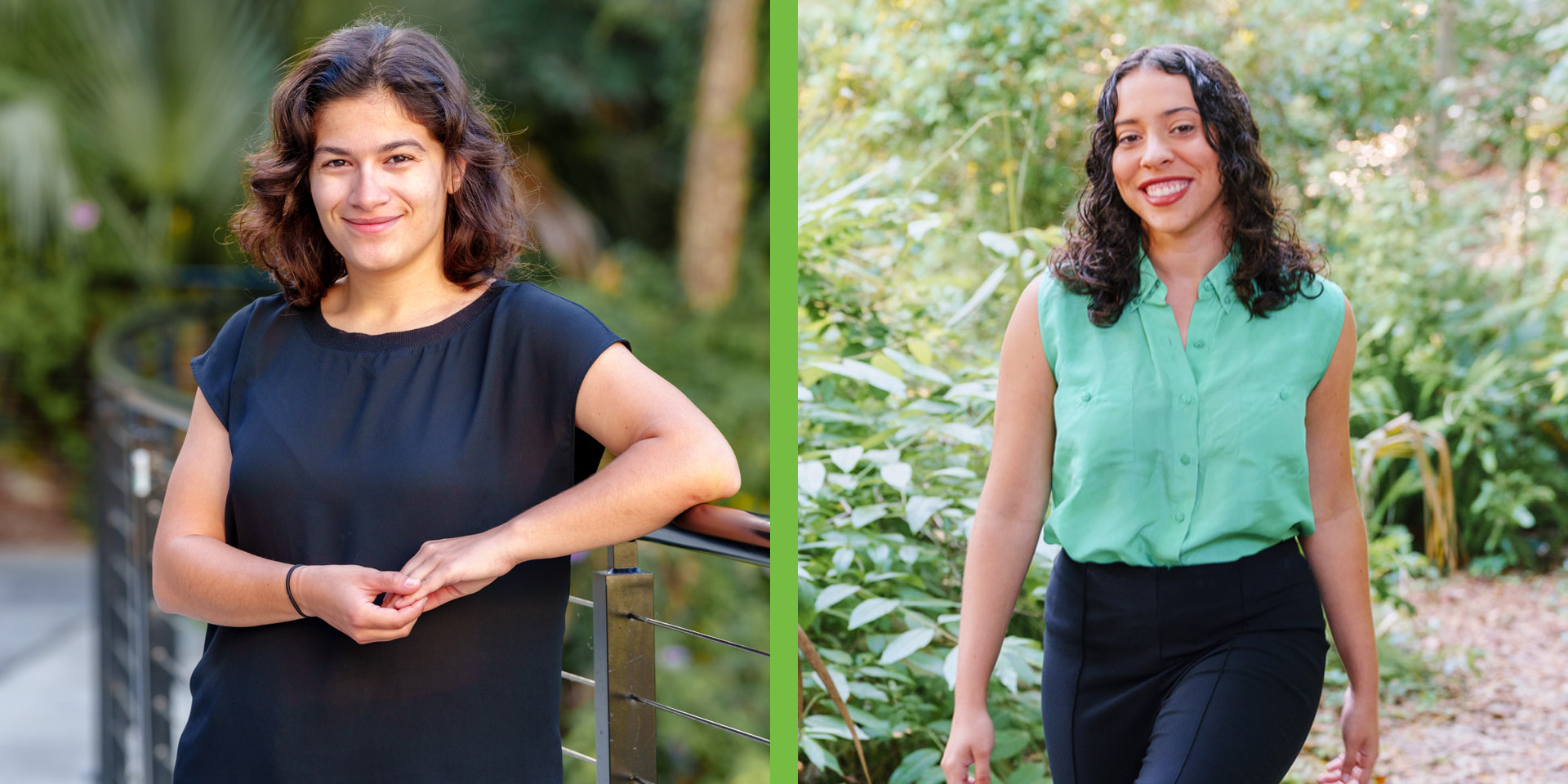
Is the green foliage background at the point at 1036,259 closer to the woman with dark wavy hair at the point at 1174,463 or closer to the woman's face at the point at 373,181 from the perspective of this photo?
the woman with dark wavy hair at the point at 1174,463

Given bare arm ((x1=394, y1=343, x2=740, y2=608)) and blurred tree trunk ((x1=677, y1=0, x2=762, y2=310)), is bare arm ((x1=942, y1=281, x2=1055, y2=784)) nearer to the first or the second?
bare arm ((x1=394, y1=343, x2=740, y2=608))

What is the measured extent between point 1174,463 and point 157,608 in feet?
7.89

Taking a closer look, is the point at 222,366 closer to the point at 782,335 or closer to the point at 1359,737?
the point at 782,335

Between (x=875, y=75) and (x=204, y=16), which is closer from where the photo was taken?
(x=875, y=75)

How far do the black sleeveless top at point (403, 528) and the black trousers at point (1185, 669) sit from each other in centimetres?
76

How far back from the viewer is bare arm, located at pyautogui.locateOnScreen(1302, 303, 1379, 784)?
1814 mm

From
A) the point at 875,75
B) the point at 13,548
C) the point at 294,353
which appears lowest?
the point at 13,548

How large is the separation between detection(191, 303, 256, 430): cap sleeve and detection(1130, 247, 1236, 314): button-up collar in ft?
4.06

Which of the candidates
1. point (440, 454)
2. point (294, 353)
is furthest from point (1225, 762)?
point (294, 353)

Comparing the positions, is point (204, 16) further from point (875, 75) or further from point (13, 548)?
point (875, 75)

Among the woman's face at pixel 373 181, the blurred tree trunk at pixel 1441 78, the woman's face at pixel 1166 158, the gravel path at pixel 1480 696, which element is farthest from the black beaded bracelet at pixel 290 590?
the blurred tree trunk at pixel 1441 78

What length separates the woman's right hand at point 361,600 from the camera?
1.39m

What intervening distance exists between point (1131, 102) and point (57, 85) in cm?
696

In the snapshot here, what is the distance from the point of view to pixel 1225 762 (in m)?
1.63
